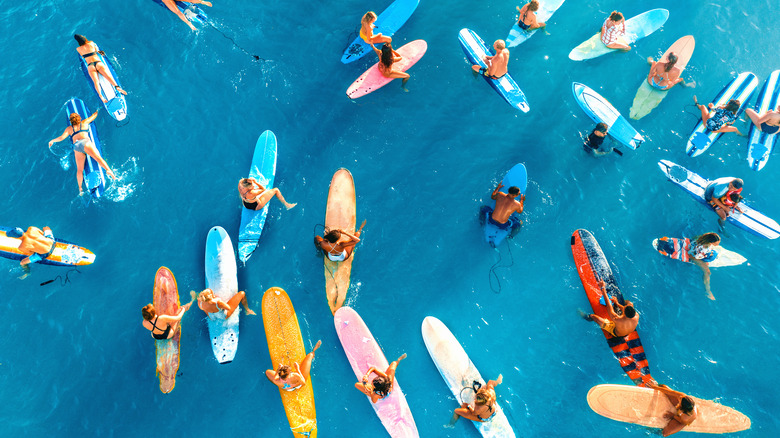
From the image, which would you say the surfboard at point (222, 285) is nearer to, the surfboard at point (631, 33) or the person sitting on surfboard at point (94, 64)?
the person sitting on surfboard at point (94, 64)

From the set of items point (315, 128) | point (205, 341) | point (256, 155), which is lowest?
point (205, 341)

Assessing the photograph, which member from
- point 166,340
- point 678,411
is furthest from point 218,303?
point 678,411

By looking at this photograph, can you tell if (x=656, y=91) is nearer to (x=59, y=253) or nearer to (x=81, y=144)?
(x=81, y=144)

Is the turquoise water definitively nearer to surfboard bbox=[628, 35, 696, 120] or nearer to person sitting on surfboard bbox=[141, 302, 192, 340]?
surfboard bbox=[628, 35, 696, 120]

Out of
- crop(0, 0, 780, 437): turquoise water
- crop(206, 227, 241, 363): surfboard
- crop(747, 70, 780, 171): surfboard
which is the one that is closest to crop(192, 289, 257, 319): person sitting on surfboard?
crop(206, 227, 241, 363): surfboard

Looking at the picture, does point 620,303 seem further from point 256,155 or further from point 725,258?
point 256,155

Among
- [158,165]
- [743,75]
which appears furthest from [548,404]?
[158,165]
